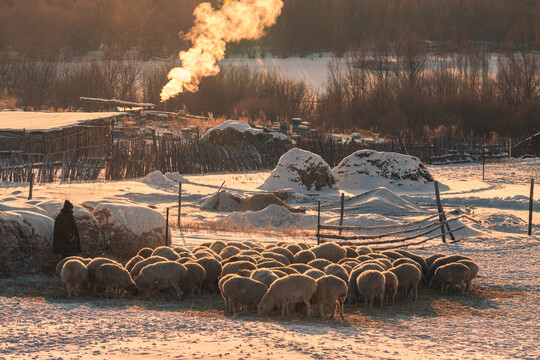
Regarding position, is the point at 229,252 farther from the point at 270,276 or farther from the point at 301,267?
the point at 270,276

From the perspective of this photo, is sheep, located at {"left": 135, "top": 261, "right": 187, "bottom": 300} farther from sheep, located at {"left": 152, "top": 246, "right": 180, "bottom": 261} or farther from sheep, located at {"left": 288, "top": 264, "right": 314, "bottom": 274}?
sheep, located at {"left": 288, "top": 264, "right": 314, "bottom": 274}

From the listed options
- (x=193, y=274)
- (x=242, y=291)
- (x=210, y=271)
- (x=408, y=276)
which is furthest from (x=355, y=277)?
(x=193, y=274)

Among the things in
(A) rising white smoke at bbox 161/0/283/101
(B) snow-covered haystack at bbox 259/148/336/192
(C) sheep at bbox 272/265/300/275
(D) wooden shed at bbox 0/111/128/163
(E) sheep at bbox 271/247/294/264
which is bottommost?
(C) sheep at bbox 272/265/300/275

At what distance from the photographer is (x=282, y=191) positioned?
2722 cm

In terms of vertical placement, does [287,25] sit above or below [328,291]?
above

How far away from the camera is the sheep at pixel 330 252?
1502 centimetres

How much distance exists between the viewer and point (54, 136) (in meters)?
33.2

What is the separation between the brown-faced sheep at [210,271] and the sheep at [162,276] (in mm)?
573

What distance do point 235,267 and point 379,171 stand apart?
62.3 ft

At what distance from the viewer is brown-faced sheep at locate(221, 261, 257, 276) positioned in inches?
514

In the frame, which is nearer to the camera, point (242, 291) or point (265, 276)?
point (242, 291)

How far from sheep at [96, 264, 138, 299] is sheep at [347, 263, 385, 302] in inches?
128

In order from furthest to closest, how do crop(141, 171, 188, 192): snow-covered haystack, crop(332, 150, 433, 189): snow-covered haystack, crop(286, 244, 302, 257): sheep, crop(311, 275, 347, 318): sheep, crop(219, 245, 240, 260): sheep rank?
1. crop(332, 150, 433, 189): snow-covered haystack
2. crop(141, 171, 188, 192): snow-covered haystack
3. crop(286, 244, 302, 257): sheep
4. crop(219, 245, 240, 260): sheep
5. crop(311, 275, 347, 318): sheep

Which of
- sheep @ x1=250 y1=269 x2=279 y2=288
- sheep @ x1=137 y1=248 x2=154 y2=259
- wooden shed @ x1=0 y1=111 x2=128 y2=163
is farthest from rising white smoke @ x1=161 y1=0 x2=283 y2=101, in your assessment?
sheep @ x1=250 y1=269 x2=279 y2=288
